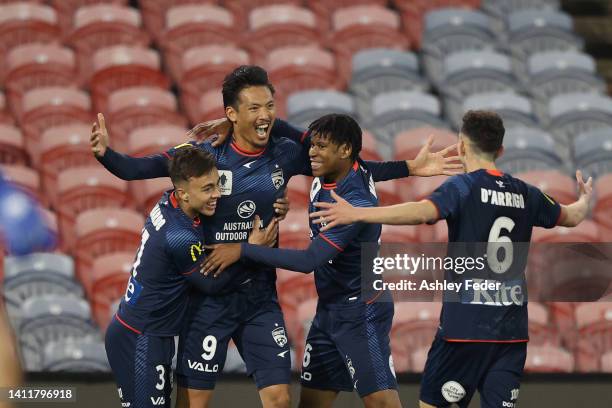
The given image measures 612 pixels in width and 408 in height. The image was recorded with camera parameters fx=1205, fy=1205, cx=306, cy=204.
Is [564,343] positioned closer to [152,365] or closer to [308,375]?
[308,375]

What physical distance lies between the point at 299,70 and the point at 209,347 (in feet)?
15.8

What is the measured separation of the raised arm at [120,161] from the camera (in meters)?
5.55

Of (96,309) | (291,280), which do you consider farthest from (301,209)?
(96,309)

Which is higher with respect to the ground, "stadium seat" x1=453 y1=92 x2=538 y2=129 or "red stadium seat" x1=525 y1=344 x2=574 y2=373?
"stadium seat" x1=453 y1=92 x2=538 y2=129

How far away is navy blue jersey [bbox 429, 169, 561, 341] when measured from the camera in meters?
5.18

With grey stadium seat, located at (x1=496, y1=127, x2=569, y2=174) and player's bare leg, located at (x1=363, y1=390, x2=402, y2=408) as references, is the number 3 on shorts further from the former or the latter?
grey stadium seat, located at (x1=496, y1=127, x2=569, y2=174)

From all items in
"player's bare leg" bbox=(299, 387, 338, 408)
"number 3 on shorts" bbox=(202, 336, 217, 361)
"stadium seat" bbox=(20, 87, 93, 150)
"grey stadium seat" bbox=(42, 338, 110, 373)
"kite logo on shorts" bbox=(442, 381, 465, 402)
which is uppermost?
"stadium seat" bbox=(20, 87, 93, 150)

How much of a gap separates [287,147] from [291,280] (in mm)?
2333

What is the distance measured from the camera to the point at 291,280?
8086 millimetres

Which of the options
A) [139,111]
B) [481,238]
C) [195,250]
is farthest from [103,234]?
[481,238]

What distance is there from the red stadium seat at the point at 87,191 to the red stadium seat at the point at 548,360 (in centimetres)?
324

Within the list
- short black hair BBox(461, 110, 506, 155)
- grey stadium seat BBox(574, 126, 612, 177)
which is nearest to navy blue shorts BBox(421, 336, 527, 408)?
short black hair BBox(461, 110, 506, 155)

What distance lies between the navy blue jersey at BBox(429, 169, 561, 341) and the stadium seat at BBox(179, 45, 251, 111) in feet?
16.6

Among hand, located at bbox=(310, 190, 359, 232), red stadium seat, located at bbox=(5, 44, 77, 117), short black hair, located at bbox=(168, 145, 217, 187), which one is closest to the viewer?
hand, located at bbox=(310, 190, 359, 232)
